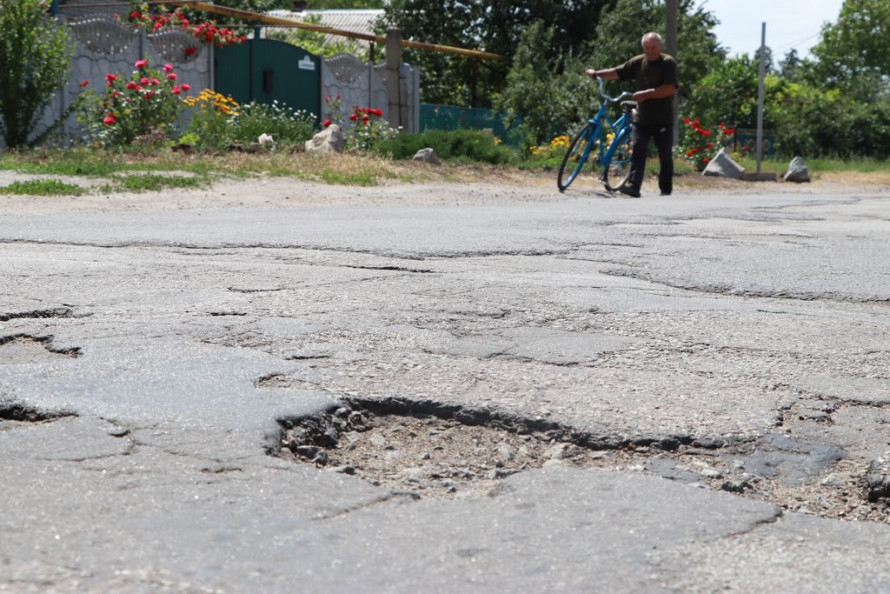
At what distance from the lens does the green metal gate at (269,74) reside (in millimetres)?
19000

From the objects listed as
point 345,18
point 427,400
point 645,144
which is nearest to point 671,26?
point 645,144

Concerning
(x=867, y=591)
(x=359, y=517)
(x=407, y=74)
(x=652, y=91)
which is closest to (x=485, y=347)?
(x=359, y=517)

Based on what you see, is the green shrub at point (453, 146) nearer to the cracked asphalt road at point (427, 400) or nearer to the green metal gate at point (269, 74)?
the green metal gate at point (269, 74)

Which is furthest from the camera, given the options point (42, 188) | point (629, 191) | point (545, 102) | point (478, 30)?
point (478, 30)

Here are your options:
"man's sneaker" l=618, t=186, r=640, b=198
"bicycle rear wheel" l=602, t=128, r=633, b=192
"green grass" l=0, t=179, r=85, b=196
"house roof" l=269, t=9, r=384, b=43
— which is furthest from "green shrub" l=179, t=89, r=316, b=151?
"house roof" l=269, t=9, r=384, b=43

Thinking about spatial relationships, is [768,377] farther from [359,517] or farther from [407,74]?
[407,74]

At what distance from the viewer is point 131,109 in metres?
14.8

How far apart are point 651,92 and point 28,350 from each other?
30.4ft

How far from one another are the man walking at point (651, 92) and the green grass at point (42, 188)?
528 centimetres

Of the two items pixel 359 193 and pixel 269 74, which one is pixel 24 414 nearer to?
pixel 359 193

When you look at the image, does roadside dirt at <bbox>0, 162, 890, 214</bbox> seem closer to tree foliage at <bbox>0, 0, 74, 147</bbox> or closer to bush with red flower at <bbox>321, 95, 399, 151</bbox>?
bush with red flower at <bbox>321, 95, 399, 151</bbox>

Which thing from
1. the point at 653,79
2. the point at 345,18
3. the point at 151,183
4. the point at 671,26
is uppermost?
the point at 345,18

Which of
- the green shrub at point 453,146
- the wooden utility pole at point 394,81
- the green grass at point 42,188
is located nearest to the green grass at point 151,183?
the green grass at point 42,188

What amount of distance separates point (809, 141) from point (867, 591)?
112 feet
